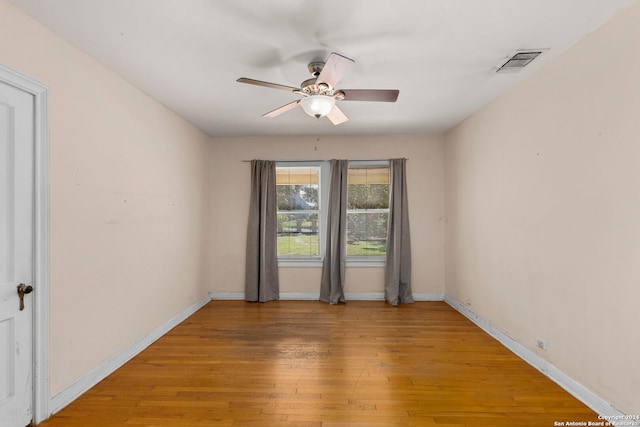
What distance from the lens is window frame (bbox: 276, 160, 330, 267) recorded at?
5.17 metres

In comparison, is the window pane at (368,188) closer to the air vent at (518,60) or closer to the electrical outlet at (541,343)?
the air vent at (518,60)

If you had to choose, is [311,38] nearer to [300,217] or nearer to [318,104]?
[318,104]

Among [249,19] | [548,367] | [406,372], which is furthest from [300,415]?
[249,19]

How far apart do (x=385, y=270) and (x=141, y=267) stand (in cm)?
339

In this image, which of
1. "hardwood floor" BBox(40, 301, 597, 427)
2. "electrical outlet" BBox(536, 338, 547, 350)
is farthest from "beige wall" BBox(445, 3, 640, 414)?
"hardwood floor" BBox(40, 301, 597, 427)

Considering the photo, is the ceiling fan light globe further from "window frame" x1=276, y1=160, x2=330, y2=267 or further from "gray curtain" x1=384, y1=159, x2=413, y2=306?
"gray curtain" x1=384, y1=159, x2=413, y2=306

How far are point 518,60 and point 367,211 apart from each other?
2.98m

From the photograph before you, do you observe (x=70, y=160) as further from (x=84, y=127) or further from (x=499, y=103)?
(x=499, y=103)

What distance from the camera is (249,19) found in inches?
82.4

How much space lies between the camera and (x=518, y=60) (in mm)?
2629

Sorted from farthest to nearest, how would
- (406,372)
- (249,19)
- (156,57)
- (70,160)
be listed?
(406,372), (156,57), (70,160), (249,19)

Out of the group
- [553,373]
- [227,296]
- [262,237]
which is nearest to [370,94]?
[553,373]

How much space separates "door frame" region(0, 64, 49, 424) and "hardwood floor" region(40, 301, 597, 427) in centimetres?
25

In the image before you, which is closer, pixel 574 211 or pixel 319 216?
pixel 574 211
